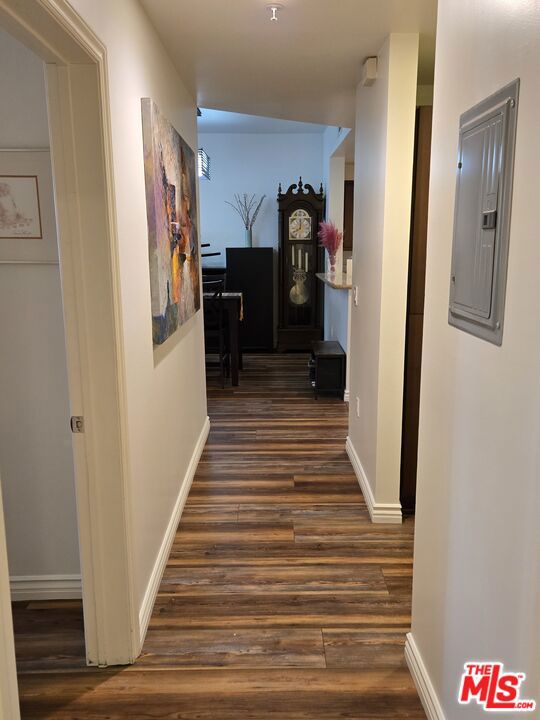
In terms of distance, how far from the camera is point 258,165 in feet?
25.1

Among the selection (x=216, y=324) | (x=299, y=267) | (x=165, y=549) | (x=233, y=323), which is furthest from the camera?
(x=299, y=267)

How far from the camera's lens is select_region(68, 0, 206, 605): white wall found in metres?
A: 1.93

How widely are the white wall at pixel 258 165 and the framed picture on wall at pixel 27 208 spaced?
5.60 m

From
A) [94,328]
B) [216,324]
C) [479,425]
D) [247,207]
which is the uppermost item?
[247,207]

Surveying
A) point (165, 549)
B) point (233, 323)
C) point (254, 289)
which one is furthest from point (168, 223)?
point (254, 289)

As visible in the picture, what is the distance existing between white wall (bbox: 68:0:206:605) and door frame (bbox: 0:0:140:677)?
94mm

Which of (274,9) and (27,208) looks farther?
(274,9)

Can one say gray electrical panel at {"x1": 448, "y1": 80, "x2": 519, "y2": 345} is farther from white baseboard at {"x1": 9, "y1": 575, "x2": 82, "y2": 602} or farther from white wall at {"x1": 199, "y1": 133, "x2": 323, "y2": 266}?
white wall at {"x1": 199, "y1": 133, "x2": 323, "y2": 266}

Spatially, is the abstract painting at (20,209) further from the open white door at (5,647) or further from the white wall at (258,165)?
the white wall at (258,165)

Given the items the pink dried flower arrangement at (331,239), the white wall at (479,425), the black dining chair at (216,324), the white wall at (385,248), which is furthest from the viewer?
the pink dried flower arrangement at (331,239)

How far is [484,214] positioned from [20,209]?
1.68 m

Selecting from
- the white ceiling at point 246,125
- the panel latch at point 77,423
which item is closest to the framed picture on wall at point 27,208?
the panel latch at point 77,423

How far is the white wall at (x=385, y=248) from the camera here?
109 inches

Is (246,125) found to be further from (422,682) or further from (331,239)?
(422,682)
